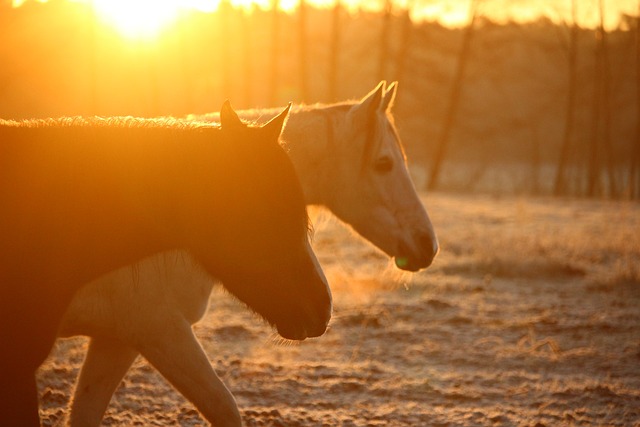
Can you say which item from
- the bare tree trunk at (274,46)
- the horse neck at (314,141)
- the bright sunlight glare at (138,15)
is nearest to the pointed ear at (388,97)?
the horse neck at (314,141)

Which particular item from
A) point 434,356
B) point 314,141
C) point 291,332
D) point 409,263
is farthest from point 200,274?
point 434,356

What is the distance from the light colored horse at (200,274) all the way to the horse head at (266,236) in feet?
1.75

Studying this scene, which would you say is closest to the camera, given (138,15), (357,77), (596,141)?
(138,15)

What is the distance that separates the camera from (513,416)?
15.1ft

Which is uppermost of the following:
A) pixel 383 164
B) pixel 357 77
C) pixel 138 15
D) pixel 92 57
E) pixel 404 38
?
pixel 383 164

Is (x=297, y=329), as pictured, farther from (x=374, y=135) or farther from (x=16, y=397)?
(x=374, y=135)

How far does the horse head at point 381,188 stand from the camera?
4238mm

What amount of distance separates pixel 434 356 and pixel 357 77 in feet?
161

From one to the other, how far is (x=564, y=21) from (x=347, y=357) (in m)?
26.2

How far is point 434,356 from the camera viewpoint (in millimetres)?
6086

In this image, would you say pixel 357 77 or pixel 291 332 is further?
pixel 357 77

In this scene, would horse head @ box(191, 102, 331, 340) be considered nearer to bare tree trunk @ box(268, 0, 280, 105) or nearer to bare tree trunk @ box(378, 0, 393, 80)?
bare tree trunk @ box(268, 0, 280, 105)

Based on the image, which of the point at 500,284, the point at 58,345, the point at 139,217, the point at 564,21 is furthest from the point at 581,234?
the point at 564,21

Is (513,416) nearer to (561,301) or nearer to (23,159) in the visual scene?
(23,159)
